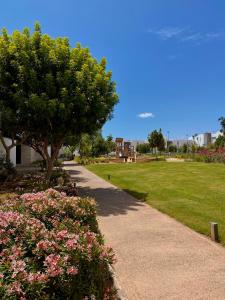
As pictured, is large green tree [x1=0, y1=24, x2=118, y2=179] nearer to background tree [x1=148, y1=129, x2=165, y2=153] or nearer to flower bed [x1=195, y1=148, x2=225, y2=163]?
flower bed [x1=195, y1=148, x2=225, y2=163]

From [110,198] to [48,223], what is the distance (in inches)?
366

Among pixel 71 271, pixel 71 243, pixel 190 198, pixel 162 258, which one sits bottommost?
pixel 162 258

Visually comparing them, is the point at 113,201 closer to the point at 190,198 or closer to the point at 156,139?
the point at 190,198

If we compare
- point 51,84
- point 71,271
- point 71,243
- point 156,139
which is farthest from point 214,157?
point 71,271

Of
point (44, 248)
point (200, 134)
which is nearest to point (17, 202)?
point (44, 248)

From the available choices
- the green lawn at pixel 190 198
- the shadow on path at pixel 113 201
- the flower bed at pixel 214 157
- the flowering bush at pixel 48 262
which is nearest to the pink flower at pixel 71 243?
the flowering bush at pixel 48 262

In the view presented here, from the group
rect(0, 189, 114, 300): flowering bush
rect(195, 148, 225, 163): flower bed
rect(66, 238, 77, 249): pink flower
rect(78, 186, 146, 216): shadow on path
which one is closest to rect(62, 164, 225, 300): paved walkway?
rect(78, 186, 146, 216): shadow on path

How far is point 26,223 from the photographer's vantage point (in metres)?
4.33

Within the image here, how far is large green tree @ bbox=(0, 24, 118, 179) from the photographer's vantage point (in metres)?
13.6

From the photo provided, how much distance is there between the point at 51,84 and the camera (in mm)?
13695

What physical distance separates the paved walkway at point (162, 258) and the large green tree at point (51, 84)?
17.9 feet

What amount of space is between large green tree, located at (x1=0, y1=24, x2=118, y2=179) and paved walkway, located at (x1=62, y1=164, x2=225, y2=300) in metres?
5.46

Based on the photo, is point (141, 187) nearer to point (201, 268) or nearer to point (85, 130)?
point (85, 130)

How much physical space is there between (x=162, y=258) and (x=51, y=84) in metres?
9.61
